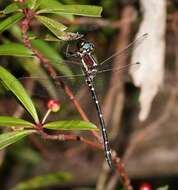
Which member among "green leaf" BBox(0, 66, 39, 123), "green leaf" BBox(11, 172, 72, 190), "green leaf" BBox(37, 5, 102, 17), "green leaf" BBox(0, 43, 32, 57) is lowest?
"green leaf" BBox(11, 172, 72, 190)

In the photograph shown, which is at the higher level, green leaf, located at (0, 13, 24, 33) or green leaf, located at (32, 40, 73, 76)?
green leaf, located at (0, 13, 24, 33)

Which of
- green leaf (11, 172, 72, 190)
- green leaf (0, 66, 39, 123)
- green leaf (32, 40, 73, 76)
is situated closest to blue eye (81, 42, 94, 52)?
green leaf (32, 40, 73, 76)

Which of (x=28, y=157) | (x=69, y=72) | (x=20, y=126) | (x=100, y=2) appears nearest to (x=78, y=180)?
(x=28, y=157)

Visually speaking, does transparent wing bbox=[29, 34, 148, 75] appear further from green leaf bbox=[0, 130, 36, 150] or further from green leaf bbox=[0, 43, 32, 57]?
green leaf bbox=[0, 130, 36, 150]

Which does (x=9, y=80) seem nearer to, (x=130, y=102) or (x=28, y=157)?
(x=28, y=157)

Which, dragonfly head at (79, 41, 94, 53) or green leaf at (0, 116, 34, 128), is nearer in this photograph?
green leaf at (0, 116, 34, 128)

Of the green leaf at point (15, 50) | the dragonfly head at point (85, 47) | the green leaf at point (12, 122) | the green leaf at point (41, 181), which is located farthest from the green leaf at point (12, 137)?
the green leaf at point (41, 181)

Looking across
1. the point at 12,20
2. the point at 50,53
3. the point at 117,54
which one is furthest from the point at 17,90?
the point at 50,53

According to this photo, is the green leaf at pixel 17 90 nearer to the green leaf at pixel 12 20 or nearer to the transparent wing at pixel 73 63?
the green leaf at pixel 12 20
